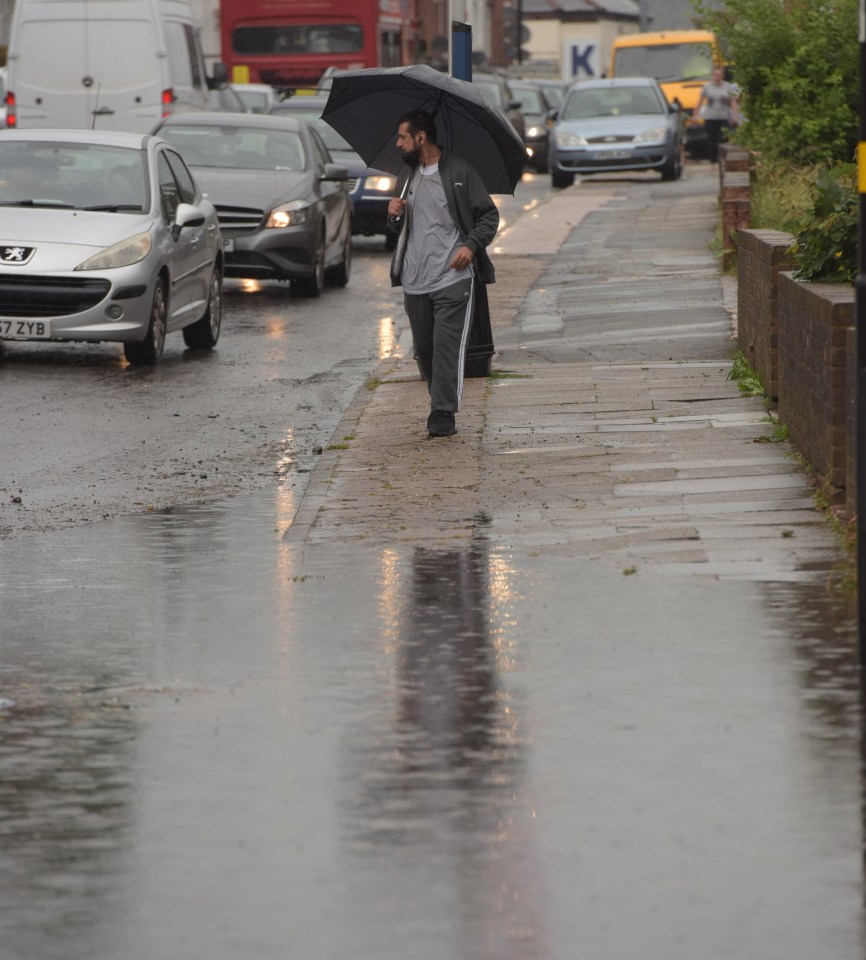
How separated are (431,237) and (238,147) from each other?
34.0 ft

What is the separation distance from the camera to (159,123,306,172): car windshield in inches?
829

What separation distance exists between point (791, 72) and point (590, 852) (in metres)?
18.8

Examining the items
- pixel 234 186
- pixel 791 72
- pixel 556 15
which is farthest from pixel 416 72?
pixel 556 15

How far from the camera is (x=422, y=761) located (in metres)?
5.69

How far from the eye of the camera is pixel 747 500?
918 cm

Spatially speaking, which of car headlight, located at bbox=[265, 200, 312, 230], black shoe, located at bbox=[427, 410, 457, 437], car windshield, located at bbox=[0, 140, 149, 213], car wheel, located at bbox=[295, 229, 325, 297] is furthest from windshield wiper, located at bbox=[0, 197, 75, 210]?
black shoe, located at bbox=[427, 410, 457, 437]

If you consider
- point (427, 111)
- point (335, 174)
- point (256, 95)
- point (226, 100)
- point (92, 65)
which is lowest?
point (335, 174)

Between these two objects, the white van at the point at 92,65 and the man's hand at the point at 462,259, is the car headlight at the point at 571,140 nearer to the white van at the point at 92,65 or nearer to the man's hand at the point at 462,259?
the white van at the point at 92,65

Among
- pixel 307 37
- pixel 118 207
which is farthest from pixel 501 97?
pixel 118 207

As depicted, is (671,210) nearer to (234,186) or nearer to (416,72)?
(234,186)

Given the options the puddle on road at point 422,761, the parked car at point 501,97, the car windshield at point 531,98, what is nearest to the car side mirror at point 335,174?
the puddle on road at point 422,761

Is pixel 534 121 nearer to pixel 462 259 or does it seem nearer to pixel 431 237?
pixel 431 237

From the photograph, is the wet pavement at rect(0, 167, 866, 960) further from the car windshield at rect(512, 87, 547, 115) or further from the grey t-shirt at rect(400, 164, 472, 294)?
Result: the car windshield at rect(512, 87, 547, 115)

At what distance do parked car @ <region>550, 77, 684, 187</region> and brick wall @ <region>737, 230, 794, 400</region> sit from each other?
23.0 metres
